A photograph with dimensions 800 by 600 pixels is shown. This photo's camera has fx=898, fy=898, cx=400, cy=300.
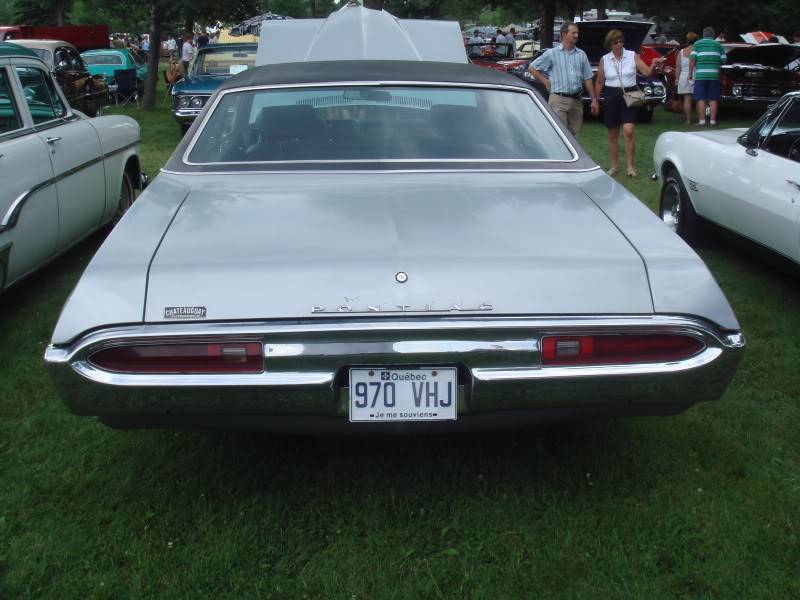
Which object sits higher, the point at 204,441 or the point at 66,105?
the point at 66,105

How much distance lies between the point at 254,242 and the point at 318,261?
0.29 meters

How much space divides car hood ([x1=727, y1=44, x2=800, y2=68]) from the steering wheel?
12104 mm

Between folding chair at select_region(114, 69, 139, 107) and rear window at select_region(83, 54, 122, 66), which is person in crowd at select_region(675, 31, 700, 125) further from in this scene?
rear window at select_region(83, 54, 122, 66)

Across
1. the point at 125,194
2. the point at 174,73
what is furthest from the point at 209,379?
the point at 174,73

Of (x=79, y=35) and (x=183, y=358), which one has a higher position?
(x=183, y=358)

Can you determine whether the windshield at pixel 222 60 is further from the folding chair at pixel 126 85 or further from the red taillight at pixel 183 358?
the red taillight at pixel 183 358

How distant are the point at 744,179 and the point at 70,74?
504 inches

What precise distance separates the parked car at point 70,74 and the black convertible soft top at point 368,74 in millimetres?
11166

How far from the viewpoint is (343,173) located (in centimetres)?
359

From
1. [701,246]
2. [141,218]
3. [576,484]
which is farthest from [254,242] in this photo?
[701,246]

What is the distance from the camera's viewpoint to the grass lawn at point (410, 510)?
271 centimetres

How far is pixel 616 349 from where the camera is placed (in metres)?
2.70

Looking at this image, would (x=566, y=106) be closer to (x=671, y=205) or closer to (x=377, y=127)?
(x=671, y=205)

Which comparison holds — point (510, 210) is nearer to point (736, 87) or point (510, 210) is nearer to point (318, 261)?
point (318, 261)
